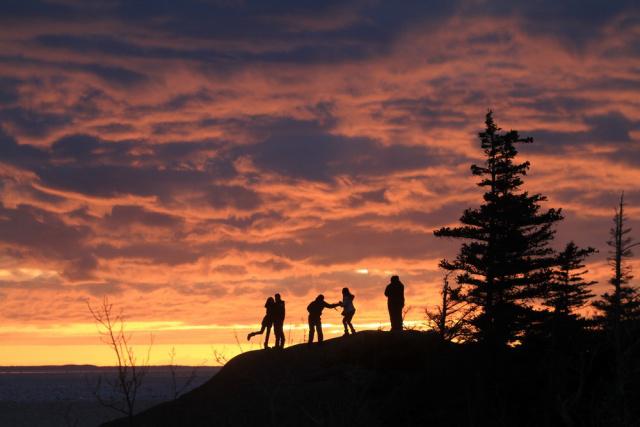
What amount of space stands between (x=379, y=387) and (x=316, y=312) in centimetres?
387

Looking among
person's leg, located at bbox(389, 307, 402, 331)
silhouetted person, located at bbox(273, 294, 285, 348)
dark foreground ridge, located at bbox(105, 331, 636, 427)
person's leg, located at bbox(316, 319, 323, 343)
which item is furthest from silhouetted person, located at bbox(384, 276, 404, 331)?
silhouetted person, located at bbox(273, 294, 285, 348)

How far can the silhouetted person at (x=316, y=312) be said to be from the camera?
92.2 feet

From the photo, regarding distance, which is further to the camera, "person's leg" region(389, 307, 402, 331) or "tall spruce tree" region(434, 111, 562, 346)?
"tall spruce tree" region(434, 111, 562, 346)

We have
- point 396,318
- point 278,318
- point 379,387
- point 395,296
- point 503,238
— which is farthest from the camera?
point 503,238

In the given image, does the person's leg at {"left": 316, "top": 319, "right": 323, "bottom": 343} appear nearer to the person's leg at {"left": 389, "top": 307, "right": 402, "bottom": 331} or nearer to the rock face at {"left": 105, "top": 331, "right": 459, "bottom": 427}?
the rock face at {"left": 105, "top": 331, "right": 459, "bottom": 427}

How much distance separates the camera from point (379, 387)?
25.5 meters

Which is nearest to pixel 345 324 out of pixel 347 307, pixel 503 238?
pixel 347 307

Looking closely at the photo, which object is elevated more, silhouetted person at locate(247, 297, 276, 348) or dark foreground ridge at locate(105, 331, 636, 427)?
silhouetted person at locate(247, 297, 276, 348)

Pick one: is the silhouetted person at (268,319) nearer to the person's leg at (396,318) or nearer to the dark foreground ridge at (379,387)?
the dark foreground ridge at (379,387)

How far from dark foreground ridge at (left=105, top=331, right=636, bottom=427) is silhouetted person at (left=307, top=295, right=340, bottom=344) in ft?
1.92

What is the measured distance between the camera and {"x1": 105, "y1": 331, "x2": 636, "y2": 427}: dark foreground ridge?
2334cm

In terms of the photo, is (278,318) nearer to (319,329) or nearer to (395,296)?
(319,329)

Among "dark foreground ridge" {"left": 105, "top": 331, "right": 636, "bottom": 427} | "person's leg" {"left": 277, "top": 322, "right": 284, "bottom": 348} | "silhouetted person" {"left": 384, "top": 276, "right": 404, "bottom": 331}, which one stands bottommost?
"dark foreground ridge" {"left": 105, "top": 331, "right": 636, "bottom": 427}

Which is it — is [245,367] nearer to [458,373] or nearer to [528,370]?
[458,373]
